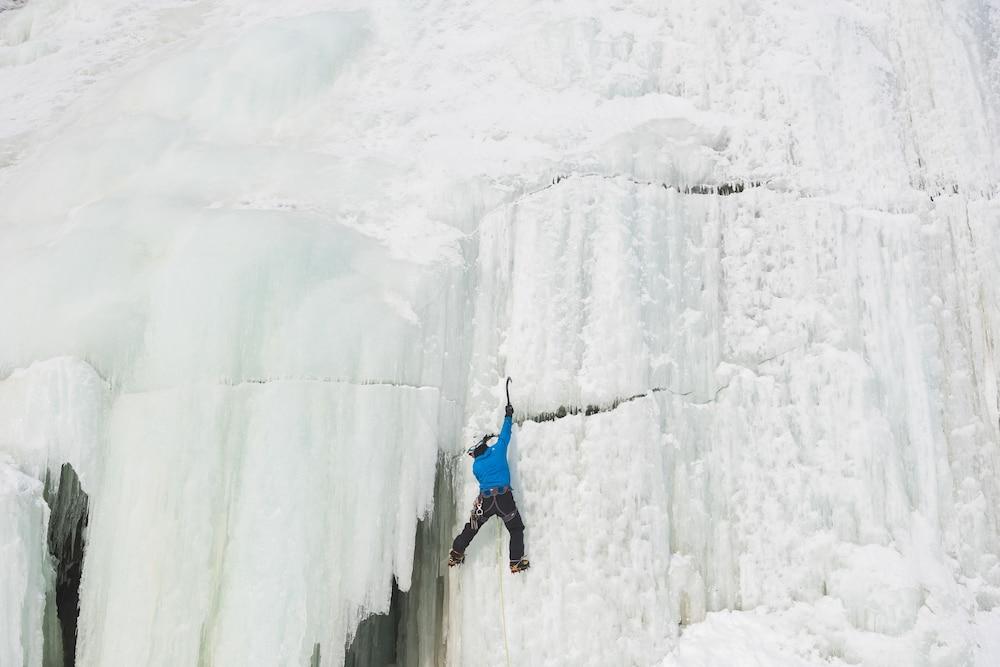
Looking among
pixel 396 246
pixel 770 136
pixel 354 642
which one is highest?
pixel 770 136

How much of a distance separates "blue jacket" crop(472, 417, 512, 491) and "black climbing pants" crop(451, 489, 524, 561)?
0.07 m

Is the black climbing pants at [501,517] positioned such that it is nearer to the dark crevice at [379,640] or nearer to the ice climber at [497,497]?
the ice climber at [497,497]

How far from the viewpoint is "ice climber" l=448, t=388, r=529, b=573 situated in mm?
4395

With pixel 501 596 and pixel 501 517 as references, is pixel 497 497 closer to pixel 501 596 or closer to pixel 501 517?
pixel 501 517

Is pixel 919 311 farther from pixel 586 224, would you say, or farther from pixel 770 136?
pixel 586 224

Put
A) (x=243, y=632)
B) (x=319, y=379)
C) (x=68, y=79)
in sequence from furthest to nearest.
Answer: (x=68, y=79)
(x=319, y=379)
(x=243, y=632)

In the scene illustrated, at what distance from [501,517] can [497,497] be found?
0.13m

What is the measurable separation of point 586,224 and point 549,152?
55 centimetres

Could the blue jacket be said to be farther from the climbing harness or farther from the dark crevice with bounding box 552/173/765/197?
the dark crevice with bounding box 552/173/765/197

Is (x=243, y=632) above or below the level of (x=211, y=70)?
below

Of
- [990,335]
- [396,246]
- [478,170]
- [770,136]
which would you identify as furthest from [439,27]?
[990,335]

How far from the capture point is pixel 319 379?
4.50 m

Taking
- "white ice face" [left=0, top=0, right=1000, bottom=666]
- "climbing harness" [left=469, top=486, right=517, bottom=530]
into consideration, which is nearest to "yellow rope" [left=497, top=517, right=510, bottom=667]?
"white ice face" [left=0, top=0, right=1000, bottom=666]

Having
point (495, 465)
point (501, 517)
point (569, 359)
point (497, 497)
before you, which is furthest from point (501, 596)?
point (569, 359)
